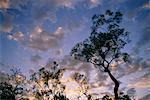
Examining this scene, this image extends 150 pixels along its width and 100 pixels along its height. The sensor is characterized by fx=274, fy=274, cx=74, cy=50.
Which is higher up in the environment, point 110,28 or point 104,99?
point 110,28

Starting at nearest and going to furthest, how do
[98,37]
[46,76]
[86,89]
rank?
1. [98,37]
2. [86,89]
3. [46,76]

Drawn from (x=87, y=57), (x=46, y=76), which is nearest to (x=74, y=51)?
(x=87, y=57)

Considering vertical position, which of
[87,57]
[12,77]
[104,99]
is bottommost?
[104,99]

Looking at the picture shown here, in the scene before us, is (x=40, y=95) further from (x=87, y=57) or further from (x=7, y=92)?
(x=87, y=57)

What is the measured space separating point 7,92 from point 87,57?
100 feet

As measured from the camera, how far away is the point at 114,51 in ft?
112

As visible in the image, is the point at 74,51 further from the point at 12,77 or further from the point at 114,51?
the point at 12,77

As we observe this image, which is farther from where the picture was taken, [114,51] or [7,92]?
[7,92]

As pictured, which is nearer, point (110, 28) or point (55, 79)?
point (110, 28)

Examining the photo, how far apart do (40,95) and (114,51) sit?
27301 millimetres

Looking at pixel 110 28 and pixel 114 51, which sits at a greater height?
pixel 110 28

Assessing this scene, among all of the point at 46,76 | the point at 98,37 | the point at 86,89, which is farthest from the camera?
the point at 46,76

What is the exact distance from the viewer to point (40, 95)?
2240 inches

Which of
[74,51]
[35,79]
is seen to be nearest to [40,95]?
[35,79]
